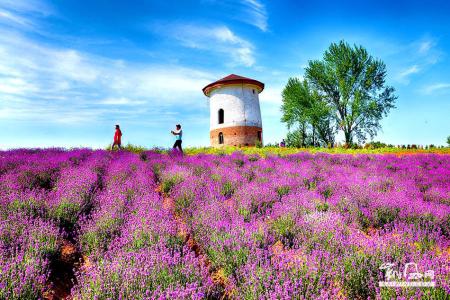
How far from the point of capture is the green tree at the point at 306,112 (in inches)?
1230

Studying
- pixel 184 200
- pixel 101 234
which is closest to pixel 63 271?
pixel 101 234

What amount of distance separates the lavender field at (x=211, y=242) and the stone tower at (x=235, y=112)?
22198 millimetres

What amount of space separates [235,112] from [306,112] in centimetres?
865

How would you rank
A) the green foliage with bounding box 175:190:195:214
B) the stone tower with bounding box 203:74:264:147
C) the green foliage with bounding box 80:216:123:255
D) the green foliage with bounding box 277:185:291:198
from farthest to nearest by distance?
the stone tower with bounding box 203:74:264:147 < the green foliage with bounding box 277:185:291:198 < the green foliage with bounding box 175:190:195:214 < the green foliage with bounding box 80:216:123:255

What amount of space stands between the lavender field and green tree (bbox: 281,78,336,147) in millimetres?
26309

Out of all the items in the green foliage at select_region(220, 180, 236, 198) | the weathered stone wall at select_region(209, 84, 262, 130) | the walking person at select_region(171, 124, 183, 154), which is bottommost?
the green foliage at select_region(220, 180, 236, 198)

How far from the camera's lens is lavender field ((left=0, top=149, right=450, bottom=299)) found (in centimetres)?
222

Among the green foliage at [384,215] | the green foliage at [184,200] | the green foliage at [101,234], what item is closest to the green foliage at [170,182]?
the green foliage at [184,200]

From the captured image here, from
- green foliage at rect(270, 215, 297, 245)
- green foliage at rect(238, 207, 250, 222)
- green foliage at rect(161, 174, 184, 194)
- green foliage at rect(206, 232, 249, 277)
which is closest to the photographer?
green foliage at rect(206, 232, 249, 277)

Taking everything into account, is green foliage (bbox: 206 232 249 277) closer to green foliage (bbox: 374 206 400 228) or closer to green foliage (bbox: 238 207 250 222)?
green foliage (bbox: 238 207 250 222)

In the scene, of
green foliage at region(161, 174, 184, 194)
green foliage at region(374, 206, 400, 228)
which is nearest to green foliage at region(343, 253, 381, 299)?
green foliage at region(374, 206, 400, 228)

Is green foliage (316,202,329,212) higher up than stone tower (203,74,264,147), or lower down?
lower down

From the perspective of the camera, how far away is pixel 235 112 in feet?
93.2

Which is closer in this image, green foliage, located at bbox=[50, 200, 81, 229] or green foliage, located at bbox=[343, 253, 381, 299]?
green foliage, located at bbox=[343, 253, 381, 299]
